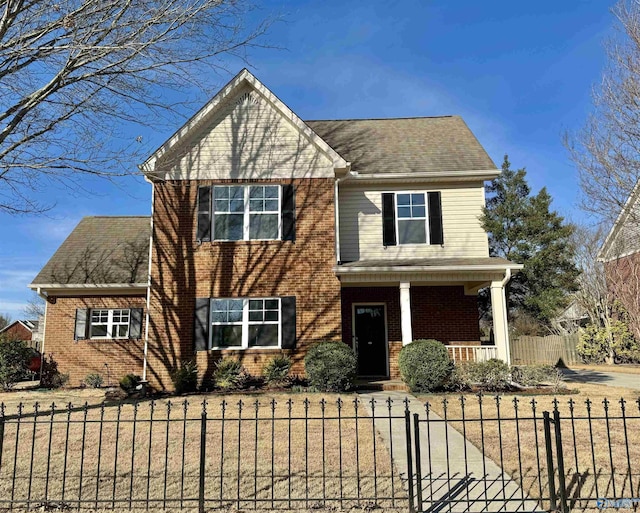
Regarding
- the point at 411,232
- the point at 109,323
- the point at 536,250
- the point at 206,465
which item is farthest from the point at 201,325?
the point at 536,250

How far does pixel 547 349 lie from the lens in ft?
82.5

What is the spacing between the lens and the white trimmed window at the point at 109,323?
1584 centimetres

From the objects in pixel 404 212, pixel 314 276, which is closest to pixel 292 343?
pixel 314 276

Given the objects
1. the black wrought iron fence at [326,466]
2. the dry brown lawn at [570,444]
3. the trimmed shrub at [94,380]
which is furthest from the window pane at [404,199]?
the trimmed shrub at [94,380]

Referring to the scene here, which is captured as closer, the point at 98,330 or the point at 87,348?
the point at 87,348

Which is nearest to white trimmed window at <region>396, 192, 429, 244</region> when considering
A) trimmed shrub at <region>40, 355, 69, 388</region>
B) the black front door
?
the black front door

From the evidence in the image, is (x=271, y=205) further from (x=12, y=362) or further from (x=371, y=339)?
(x=12, y=362)

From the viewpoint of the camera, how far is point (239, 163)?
1383cm

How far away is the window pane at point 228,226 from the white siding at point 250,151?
3.81ft

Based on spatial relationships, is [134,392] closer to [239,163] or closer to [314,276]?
[314,276]

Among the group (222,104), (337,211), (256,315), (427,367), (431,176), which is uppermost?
(222,104)

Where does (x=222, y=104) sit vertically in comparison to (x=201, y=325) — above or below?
above

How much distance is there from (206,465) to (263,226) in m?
8.36

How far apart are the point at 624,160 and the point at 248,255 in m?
9.06
